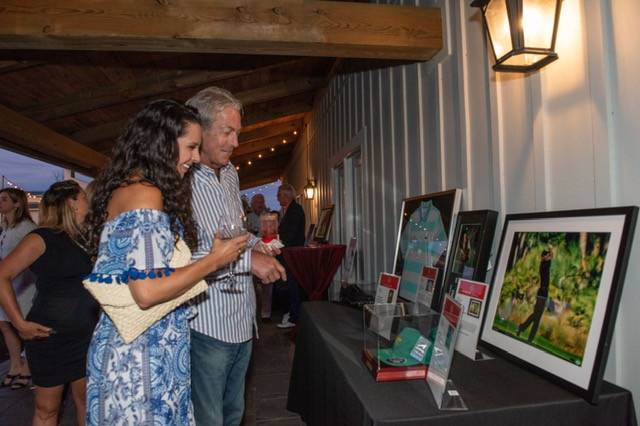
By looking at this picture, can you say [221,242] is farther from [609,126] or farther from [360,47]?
[360,47]

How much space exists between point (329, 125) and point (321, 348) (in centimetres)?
500

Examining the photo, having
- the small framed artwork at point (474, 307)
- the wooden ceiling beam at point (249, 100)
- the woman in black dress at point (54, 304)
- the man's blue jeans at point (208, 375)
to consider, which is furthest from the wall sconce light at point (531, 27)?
the wooden ceiling beam at point (249, 100)

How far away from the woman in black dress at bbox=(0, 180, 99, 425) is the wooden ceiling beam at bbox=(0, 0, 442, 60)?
2.60 feet

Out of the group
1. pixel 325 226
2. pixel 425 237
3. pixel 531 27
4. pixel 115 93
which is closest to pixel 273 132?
pixel 325 226

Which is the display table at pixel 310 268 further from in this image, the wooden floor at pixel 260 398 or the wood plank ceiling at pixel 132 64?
the wood plank ceiling at pixel 132 64

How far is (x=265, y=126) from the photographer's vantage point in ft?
31.0

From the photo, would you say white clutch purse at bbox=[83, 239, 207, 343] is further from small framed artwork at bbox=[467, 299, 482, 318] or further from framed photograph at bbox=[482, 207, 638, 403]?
framed photograph at bbox=[482, 207, 638, 403]

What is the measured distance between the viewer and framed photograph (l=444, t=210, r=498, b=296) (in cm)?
158

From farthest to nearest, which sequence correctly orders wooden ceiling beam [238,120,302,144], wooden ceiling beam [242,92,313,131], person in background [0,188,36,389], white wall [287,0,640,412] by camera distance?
wooden ceiling beam [238,120,302,144]
wooden ceiling beam [242,92,313,131]
person in background [0,188,36,389]
white wall [287,0,640,412]

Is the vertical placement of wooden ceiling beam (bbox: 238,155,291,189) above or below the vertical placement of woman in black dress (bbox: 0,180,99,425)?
Answer: above

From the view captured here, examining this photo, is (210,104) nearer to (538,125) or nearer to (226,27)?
(226,27)

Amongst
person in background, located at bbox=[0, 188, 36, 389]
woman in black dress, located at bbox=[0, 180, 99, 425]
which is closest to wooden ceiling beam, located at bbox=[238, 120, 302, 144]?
person in background, located at bbox=[0, 188, 36, 389]

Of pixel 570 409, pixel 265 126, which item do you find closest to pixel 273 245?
pixel 570 409

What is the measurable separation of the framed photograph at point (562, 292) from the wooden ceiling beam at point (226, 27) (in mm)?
1278
